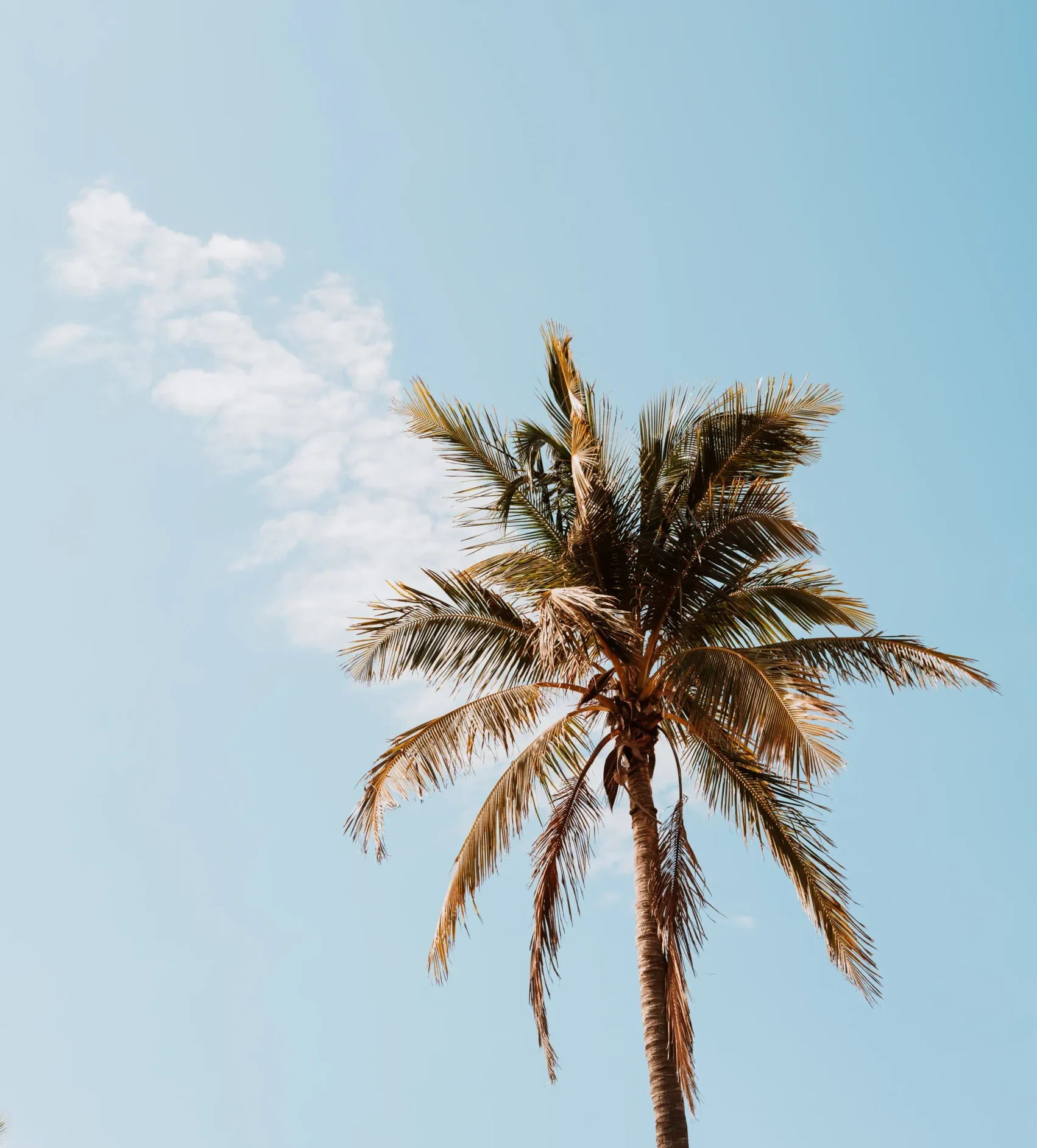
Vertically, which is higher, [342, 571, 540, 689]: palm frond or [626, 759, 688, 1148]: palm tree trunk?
[342, 571, 540, 689]: palm frond

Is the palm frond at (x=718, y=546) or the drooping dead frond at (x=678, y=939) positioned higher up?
the palm frond at (x=718, y=546)

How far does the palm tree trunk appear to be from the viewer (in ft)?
35.9

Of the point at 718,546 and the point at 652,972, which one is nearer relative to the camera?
the point at 652,972

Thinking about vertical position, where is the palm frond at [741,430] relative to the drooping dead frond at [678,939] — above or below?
above

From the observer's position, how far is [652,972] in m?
11.6

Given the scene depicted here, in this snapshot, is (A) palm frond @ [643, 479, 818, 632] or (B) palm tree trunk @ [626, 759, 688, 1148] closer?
(B) palm tree trunk @ [626, 759, 688, 1148]

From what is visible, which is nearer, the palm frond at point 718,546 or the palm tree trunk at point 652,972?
the palm tree trunk at point 652,972

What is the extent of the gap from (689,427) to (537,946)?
219 inches

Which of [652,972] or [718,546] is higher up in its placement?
[718,546]

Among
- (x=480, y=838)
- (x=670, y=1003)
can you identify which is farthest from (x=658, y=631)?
(x=670, y=1003)

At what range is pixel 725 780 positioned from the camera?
12453 millimetres

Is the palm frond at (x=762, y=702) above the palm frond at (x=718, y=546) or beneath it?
beneath

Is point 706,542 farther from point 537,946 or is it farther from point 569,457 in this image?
point 537,946

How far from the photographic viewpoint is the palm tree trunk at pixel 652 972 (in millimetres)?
10953
